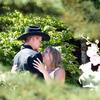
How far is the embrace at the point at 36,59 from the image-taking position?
461 centimetres

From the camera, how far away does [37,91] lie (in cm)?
81

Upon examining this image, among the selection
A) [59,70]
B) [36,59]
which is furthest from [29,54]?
[59,70]

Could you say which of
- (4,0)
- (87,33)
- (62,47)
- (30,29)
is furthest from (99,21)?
(62,47)

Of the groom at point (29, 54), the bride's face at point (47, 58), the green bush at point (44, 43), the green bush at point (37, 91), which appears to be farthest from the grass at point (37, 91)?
the green bush at point (44, 43)

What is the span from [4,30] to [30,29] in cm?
423

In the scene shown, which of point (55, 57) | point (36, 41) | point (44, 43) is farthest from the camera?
point (44, 43)

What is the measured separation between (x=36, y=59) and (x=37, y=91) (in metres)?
3.88

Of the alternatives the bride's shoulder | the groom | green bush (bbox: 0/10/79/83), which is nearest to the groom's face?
the groom

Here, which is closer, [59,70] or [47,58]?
[59,70]

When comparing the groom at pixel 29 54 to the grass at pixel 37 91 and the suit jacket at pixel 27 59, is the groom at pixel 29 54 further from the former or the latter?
the grass at pixel 37 91

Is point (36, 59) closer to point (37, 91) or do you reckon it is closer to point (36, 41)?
point (36, 41)

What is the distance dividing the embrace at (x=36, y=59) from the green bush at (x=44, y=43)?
8.52 feet

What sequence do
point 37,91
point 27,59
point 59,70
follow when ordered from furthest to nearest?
1. point 59,70
2. point 27,59
3. point 37,91

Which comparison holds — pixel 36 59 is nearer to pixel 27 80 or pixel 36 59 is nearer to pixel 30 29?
pixel 30 29
